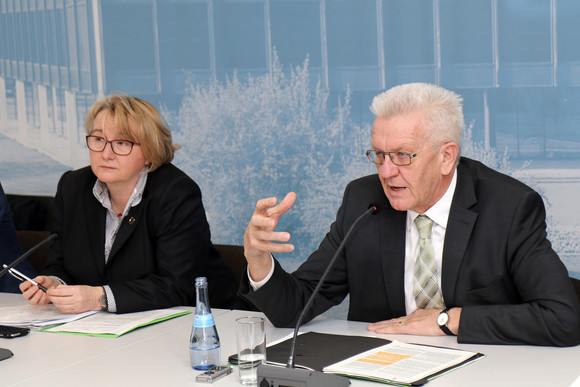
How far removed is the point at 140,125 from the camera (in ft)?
9.32

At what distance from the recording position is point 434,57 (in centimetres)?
376

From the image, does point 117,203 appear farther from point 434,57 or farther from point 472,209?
point 434,57

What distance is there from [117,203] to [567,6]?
2.16 meters

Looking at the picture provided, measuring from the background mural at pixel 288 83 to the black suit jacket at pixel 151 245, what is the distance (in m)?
1.33

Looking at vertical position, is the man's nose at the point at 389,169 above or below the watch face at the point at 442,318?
above

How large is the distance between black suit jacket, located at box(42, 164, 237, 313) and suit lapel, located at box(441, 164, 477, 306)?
0.92 m

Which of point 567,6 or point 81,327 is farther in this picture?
point 567,6

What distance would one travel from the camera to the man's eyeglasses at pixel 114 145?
111 inches

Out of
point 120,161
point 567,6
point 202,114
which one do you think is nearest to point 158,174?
point 120,161

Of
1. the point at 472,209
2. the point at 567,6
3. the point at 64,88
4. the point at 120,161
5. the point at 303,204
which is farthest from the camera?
the point at 64,88

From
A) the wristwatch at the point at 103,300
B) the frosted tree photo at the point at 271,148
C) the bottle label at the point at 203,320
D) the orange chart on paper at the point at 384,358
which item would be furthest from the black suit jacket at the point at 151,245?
the frosted tree photo at the point at 271,148

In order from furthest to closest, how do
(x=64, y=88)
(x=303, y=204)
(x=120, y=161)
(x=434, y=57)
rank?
(x=64, y=88)
(x=303, y=204)
(x=434, y=57)
(x=120, y=161)

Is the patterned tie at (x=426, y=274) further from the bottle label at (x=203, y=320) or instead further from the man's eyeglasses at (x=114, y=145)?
the man's eyeglasses at (x=114, y=145)

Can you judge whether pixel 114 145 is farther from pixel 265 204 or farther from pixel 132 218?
pixel 265 204
